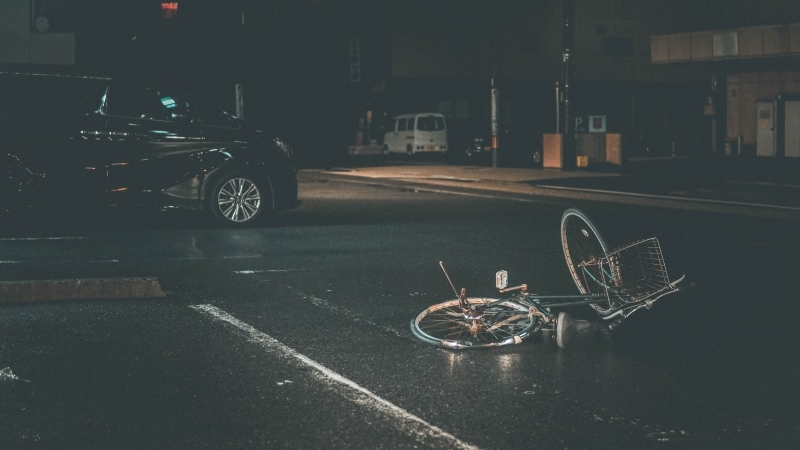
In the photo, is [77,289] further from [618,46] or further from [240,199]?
[618,46]

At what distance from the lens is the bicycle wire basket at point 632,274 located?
6.86 meters

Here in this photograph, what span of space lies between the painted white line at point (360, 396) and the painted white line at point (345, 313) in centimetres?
78

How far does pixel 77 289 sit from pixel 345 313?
224 centimetres

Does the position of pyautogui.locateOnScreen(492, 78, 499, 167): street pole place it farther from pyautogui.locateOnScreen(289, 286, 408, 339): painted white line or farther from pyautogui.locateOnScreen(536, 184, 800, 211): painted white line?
pyautogui.locateOnScreen(289, 286, 408, 339): painted white line

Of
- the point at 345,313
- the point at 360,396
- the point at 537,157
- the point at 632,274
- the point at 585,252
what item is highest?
the point at 537,157

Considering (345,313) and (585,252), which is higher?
(585,252)

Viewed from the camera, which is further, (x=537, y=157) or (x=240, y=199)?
(x=537, y=157)

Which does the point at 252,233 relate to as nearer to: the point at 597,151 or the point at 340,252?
the point at 340,252

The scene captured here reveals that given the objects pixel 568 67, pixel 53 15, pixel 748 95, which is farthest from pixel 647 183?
pixel 748 95

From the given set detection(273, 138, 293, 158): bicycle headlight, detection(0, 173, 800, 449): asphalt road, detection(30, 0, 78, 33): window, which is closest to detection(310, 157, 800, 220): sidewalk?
detection(0, 173, 800, 449): asphalt road

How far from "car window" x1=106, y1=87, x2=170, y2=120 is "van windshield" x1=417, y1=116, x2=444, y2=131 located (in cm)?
2849

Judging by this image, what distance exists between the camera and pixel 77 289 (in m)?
8.27

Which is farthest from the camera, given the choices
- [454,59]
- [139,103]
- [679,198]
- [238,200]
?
[454,59]

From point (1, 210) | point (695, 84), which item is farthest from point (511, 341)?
point (695, 84)
